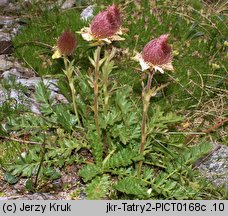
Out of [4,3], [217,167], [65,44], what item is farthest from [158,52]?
[4,3]

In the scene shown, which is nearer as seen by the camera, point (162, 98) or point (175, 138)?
point (175, 138)

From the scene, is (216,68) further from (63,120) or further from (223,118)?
(63,120)

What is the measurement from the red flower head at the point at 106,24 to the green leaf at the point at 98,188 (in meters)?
0.95

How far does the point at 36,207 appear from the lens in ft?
9.31

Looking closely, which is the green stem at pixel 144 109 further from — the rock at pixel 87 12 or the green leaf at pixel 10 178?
the rock at pixel 87 12

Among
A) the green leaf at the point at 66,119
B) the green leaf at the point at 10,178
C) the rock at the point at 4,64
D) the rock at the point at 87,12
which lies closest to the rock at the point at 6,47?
the rock at the point at 4,64

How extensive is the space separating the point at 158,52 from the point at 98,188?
3.17 ft

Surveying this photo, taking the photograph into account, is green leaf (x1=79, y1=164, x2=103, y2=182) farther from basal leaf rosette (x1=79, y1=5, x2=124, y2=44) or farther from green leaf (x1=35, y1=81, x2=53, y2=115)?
basal leaf rosette (x1=79, y1=5, x2=124, y2=44)

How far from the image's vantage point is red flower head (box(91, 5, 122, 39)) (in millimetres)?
2791

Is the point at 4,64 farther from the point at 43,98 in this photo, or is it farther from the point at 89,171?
the point at 89,171

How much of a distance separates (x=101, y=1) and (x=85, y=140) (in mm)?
2442

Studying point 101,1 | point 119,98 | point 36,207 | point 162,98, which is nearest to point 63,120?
point 119,98

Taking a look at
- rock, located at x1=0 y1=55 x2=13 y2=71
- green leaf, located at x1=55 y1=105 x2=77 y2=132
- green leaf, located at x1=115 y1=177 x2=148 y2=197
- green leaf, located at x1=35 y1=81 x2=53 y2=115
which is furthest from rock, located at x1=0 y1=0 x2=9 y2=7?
green leaf, located at x1=115 y1=177 x2=148 y2=197

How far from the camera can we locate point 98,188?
116 inches
